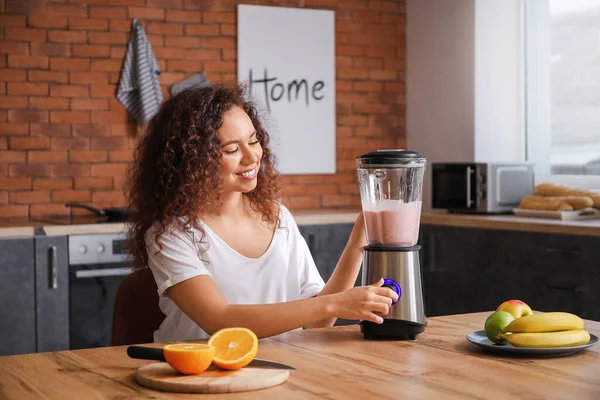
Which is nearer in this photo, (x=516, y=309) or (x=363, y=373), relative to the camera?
(x=363, y=373)

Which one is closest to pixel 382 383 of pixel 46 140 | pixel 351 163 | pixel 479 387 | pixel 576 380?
pixel 479 387

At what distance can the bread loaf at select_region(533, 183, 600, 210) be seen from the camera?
3953 millimetres

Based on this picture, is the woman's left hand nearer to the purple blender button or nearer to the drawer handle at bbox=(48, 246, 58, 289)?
the purple blender button

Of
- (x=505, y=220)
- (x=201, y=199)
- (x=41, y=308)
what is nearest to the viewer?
(x=201, y=199)

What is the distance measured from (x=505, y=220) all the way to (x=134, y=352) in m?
2.55

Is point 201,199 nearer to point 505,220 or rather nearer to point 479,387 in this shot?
point 479,387

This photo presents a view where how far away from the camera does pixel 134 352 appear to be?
157 centimetres

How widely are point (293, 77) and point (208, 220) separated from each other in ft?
8.54

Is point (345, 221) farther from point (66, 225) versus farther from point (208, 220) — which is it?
point (208, 220)

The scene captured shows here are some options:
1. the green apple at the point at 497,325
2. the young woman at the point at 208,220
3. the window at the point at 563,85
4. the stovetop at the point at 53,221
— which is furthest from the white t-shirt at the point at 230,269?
the window at the point at 563,85

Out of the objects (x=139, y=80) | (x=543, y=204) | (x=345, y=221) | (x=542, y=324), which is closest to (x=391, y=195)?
(x=542, y=324)

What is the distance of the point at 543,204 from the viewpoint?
3.99 metres

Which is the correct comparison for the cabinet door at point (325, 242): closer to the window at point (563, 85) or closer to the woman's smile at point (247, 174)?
the window at point (563, 85)

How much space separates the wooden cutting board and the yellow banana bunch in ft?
1.53
